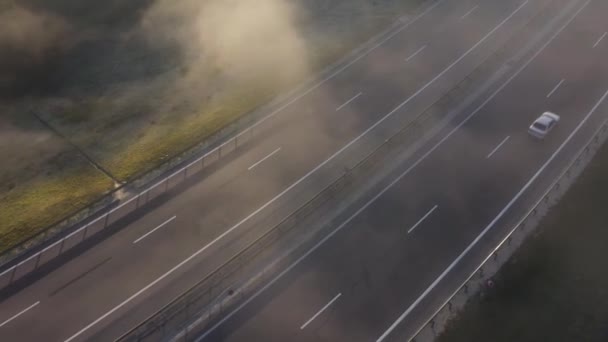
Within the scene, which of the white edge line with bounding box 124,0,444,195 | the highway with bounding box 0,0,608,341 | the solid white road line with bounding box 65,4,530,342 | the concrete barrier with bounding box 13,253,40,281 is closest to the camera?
the highway with bounding box 0,0,608,341

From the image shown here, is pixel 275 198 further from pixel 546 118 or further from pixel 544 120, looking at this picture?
pixel 546 118

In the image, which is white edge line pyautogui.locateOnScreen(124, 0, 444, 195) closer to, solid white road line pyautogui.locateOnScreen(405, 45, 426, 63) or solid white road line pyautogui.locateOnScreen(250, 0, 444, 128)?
solid white road line pyautogui.locateOnScreen(250, 0, 444, 128)

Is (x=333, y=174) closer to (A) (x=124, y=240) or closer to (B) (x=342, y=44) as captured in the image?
(A) (x=124, y=240)

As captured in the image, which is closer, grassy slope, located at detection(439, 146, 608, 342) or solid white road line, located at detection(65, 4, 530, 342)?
grassy slope, located at detection(439, 146, 608, 342)

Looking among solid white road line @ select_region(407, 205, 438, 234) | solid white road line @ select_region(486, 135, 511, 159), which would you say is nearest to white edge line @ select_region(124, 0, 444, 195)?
solid white road line @ select_region(407, 205, 438, 234)

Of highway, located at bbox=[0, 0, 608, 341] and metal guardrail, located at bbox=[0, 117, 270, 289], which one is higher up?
metal guardrail, located at bbox=[0, 117, 270, 289]

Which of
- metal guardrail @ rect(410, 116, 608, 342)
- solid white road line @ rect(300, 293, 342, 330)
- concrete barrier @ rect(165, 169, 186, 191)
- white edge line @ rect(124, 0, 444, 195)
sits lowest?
metal guardrail @ rect(410, 116, 608, 342)
